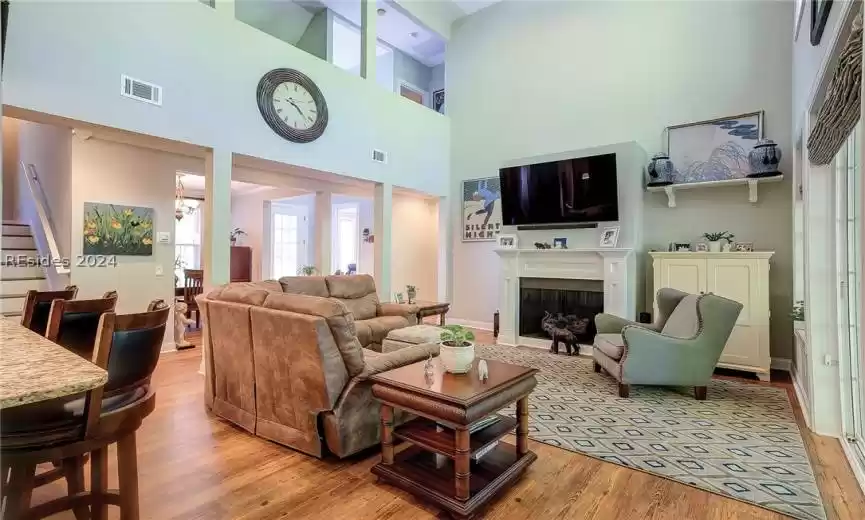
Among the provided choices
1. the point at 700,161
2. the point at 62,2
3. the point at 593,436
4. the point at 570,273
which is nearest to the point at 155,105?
the point at 62,2

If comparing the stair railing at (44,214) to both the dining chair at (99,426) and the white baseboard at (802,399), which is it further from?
the white baseboard at (802,399)

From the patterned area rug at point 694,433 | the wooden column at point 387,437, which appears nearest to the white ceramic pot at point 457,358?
the wooden column at point 387,437

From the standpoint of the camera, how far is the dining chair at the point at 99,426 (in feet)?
4.91

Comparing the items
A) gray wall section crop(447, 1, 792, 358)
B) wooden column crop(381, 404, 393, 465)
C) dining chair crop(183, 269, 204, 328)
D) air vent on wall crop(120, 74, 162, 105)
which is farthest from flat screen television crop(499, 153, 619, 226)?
dining chair crop(183, 269, 204, 328)

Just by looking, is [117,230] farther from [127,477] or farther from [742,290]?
[742,290]

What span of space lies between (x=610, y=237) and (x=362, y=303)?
10.5ft

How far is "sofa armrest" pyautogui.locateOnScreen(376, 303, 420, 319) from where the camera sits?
17.7 ft

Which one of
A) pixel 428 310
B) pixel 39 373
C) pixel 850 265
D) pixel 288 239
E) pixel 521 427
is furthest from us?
pixel 288 239

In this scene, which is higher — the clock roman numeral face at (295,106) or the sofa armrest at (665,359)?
the clock roman numeral face at (295,106)

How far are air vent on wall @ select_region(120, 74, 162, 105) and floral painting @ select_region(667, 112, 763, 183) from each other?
18.5 feet

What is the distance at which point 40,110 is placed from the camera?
11.0 feet

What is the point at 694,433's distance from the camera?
311 centimetres

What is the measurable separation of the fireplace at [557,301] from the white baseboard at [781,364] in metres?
1.84

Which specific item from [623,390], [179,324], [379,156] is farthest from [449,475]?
[379,156]
